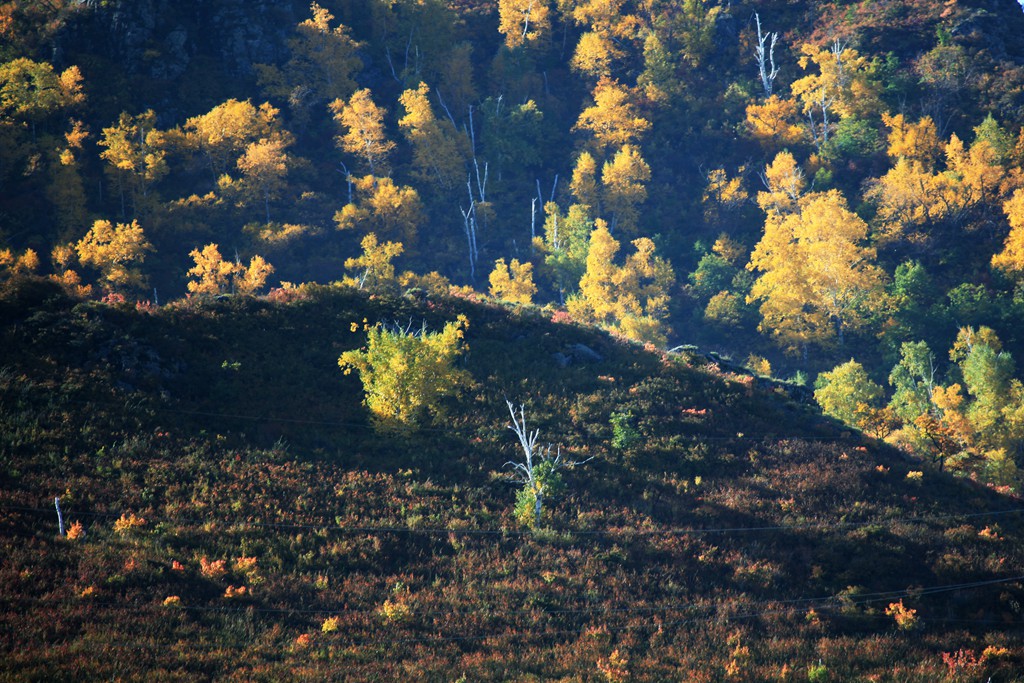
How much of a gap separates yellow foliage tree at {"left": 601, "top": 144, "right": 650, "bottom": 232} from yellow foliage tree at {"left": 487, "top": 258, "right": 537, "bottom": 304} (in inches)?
516

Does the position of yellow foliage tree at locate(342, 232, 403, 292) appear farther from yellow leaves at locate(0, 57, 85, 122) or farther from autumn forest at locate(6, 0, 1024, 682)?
yellow leaves at locate(0, 57, 85, 122)

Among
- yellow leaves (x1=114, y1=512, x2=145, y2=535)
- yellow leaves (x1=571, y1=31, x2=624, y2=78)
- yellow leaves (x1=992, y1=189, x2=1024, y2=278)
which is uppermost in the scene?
yellow leaves (x1=571, y1=31, x2=624, y2=78)

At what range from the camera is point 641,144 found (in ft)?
298

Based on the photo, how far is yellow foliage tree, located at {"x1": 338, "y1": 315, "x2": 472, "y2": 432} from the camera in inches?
1347

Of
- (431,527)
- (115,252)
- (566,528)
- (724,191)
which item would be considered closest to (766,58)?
(724,191)

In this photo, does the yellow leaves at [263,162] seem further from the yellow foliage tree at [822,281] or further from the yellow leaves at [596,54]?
the yellow foliage tree at [822,281]

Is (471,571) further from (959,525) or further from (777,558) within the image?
(959,525)

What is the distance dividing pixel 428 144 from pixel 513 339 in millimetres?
47819

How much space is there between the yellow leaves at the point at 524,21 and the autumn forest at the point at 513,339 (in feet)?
1.67

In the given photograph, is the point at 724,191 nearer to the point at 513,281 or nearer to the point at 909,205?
the point at 909,205

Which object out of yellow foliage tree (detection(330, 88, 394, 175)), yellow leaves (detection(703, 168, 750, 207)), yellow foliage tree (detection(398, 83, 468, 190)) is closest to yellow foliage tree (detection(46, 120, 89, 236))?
yellow foliage tree (detection(330, 88, 394, 175))

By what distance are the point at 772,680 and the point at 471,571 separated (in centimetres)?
1007

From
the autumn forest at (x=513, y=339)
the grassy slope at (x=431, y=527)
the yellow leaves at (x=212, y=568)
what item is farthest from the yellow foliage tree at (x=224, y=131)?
the yellow leaves at (x=212, y=568)

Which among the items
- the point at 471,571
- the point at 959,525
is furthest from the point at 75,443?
the point at 959,525
